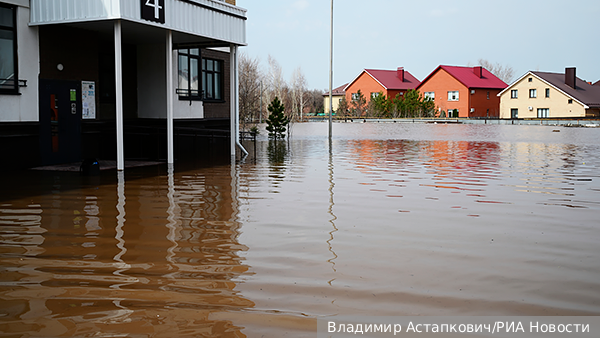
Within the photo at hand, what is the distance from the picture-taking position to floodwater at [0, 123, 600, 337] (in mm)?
4613

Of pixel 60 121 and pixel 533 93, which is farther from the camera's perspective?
pixel 533 93

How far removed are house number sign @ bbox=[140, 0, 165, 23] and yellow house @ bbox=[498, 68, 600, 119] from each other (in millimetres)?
64523

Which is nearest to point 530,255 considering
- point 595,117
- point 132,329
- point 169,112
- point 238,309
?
point 238,309

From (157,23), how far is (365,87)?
7763 centimetres

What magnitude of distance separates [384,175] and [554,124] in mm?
51247

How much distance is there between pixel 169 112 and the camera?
16344 millimetres

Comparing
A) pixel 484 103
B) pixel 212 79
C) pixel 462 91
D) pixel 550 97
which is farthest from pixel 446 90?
pixel 212 79

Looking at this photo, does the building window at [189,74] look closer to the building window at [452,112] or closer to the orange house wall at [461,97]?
the building window at [452,112]

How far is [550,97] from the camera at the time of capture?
7150 cm

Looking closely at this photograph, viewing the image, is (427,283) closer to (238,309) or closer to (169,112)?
(238,309)

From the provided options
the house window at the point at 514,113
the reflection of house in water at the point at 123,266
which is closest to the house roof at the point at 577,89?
the house window at the point at 514,113

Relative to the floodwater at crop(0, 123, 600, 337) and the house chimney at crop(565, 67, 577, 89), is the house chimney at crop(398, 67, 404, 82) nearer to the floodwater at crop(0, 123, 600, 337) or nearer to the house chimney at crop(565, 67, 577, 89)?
the house chimney at crop(565, 67, 577, 89)

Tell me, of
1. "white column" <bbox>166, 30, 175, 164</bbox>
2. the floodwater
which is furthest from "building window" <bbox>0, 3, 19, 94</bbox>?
"white column" <bbox>166, 30, 175, 164</bbox>

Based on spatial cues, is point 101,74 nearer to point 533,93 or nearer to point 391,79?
point 533,93
